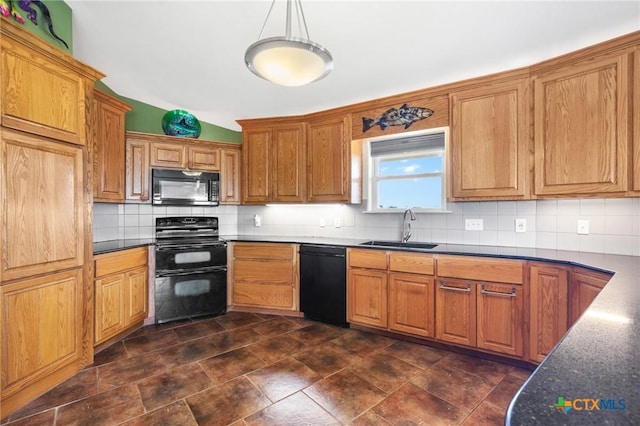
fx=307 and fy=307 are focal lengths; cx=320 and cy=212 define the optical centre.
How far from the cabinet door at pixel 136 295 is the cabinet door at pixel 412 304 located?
2434 mm

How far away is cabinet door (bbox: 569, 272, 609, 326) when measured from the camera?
1.86 m

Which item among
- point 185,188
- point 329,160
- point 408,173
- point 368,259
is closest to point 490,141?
point 408,173

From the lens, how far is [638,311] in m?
0.96

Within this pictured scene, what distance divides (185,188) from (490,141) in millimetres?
3179

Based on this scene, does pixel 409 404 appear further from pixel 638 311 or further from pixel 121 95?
pixel 121 95

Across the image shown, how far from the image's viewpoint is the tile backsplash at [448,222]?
237 centimetres

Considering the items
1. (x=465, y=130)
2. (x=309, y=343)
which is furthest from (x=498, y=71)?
(x=309, y=343)

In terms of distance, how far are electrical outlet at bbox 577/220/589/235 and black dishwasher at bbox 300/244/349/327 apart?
6.47ft

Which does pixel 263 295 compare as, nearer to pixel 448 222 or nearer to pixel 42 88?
pixel 448 222

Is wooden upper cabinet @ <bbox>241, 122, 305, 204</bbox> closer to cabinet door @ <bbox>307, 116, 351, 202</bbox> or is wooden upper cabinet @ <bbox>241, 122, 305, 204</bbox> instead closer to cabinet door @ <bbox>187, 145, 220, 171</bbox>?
cabinet door @ <bbox>307, 116, 351, 202</bbox>

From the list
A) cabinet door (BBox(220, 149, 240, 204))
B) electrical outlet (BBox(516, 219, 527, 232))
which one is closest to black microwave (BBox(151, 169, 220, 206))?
cabinet door (BBox(220, 149, 240, 204))

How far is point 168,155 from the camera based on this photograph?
11.4 feet

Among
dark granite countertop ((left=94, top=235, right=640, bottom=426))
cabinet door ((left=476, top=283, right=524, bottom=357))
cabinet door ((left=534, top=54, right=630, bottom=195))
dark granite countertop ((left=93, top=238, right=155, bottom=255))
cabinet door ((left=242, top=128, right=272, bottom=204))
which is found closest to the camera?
dark granite countertop ((left=94, top=235, right=640, bottom=426))

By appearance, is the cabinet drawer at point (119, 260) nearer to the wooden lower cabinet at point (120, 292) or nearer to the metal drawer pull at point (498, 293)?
the wooden lower cabinet at point (120, 292)
